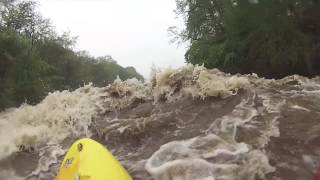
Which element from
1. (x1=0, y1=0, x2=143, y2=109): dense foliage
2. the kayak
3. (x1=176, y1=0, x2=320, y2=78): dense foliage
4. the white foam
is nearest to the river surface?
the white foam

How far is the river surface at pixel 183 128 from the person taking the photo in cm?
741

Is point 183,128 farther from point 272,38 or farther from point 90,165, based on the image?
point 272,38

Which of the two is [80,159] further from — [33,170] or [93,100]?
[93,100]

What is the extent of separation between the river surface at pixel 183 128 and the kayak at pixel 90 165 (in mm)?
520

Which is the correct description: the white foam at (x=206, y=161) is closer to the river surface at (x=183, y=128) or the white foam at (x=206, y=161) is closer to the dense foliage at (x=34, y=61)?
the river surface at (x=183, y=128)

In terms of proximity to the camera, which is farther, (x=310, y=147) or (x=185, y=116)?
(x=185, y=116)

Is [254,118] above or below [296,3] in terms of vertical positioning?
below

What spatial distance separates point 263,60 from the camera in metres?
18.3

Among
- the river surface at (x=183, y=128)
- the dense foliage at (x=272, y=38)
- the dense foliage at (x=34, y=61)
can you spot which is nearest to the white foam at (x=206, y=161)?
the river surface at (x=183, y=128)

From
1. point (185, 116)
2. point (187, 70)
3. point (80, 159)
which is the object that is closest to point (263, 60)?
point (187, 70)

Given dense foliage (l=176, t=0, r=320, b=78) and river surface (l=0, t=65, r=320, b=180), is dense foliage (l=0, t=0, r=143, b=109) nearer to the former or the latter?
river surface (l=0, t=65, r=320, b=180)

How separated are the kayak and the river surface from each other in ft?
1.71

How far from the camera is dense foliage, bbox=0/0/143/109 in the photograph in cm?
1675

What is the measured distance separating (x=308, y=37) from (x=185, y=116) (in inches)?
380
